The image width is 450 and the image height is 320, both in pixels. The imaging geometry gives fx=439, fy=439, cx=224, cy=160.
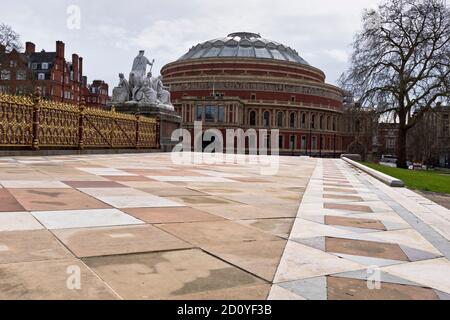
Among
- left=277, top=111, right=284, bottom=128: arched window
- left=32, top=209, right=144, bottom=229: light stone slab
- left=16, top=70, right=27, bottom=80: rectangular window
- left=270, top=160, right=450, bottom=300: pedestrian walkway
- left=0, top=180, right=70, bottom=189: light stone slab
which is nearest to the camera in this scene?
left=270, top=160, right=450, bottom=300: pedestrian walkway

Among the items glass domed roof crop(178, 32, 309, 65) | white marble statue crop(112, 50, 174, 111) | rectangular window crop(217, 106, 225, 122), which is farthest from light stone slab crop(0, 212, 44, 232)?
glass domed roof crop(178, 32, 309, 65)

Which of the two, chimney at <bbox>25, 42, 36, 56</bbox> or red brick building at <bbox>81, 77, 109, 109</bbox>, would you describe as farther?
red brick building at <bbox>81, 77, 109, 109</bbox>

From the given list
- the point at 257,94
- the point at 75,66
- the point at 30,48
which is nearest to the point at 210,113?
the point at 257,94

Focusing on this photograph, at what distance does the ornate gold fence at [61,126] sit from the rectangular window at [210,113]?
5880 centimetres

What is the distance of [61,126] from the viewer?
1750 cm

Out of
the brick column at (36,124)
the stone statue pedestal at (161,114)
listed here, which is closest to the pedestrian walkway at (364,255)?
the brick column at (36,124)

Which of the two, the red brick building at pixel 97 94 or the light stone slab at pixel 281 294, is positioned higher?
the red brick building at pixel 97 94

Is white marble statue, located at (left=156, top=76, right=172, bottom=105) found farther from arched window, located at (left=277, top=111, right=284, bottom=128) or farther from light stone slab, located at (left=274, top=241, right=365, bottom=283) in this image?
arched window, located at (left=277, top=111, right=284, bottom=128)

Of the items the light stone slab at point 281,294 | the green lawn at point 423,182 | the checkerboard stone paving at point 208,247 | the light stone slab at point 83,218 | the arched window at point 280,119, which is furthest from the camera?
the arched window at point 280,119

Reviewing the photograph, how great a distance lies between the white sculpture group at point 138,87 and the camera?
84.3 feet

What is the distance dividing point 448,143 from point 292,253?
Answer: 295 ft

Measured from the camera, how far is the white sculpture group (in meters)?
25.7

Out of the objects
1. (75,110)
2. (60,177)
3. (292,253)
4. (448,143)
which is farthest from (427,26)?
(448,143)

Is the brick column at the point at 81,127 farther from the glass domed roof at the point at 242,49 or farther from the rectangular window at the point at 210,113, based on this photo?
the glass domed roof at the point at 242,49
